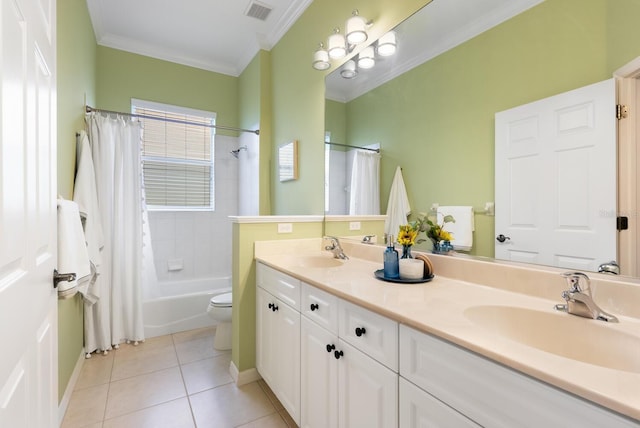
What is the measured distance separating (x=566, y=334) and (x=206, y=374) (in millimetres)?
2133

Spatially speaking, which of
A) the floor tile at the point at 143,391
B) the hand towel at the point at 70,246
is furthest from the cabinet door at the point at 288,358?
the hand towel at the point at 70,246

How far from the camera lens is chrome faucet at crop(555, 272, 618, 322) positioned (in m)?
0.83

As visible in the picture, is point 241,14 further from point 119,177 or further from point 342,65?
point 119,177

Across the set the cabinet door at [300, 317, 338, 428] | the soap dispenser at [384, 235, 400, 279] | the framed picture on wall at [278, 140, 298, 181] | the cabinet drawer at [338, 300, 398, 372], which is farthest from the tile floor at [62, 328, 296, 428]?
the framed picture on wall at [278, 140, 298, 181]

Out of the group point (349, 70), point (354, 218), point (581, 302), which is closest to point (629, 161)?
point (581, 302)

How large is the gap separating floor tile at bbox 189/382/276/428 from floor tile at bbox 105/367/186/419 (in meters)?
0.18

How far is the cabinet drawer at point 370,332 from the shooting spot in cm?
93

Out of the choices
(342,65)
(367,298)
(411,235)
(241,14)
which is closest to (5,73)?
→ (367,298)

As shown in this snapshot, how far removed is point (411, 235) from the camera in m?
1.43

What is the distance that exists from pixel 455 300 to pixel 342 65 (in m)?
1.75

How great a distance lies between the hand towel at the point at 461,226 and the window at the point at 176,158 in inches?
112

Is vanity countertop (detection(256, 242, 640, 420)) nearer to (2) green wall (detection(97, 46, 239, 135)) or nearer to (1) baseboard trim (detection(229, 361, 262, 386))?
(1) baseboard trim (detection(229, 361, 262, 386))

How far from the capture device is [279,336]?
1685 millimetres

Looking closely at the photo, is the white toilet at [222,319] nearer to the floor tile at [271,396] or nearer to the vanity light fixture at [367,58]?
the floor tile at [271,396]
